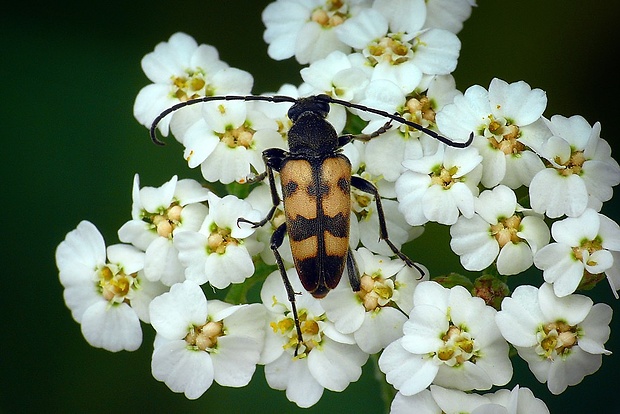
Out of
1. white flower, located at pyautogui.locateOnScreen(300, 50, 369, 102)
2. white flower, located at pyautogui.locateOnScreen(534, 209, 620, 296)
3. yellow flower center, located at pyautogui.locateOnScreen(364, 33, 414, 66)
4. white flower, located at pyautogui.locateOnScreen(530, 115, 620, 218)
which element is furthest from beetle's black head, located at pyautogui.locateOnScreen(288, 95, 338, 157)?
white flower, located at pyautogui.locateOnScreen(534, 209, 620, 296)

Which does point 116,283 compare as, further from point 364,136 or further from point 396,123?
point 396,123

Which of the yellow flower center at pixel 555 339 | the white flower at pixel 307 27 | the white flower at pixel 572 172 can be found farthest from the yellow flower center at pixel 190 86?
the yellow flower center at pixel 555 339

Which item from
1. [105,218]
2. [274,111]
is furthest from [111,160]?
[274,111]

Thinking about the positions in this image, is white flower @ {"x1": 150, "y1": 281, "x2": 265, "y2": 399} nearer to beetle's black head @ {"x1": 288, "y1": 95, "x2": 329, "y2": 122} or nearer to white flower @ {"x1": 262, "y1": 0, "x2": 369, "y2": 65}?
beetle's black head @ {"x1": 288, "y1": 95, "x2": 329, "y2": 122}

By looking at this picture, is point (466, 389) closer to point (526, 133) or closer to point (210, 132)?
point (526, 133)

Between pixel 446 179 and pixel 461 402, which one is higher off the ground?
pixel 446 179

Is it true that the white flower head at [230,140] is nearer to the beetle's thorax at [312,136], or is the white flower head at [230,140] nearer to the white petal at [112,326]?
the beetle's thorax at [312,136]

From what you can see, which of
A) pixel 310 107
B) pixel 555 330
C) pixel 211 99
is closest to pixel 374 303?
pixel 555 330
